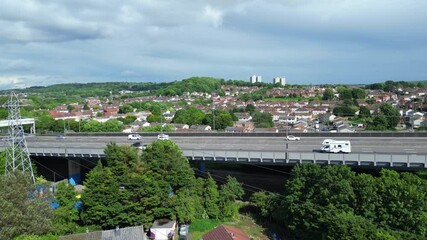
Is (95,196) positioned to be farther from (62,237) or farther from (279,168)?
(279,168)

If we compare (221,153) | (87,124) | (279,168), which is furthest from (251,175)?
(87,124)

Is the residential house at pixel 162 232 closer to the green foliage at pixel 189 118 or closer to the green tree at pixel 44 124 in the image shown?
the green tree at pixel 44 124

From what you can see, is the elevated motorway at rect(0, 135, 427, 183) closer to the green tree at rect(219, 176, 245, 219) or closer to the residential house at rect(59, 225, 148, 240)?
the green tree at rect(219, 176, 245, 219)

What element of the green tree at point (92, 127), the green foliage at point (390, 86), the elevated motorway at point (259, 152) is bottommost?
the green tree at point (92, 127)

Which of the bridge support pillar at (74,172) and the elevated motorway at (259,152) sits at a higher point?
the elevated motorway at (259,152)

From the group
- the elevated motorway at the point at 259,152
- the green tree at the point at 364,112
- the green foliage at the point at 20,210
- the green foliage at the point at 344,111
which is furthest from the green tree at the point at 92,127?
the green foliage at the point at 344,111

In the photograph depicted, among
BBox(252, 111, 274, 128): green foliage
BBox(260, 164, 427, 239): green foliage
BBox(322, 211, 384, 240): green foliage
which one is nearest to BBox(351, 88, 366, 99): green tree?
BBox(252, 111, 274, 128): green foliage
